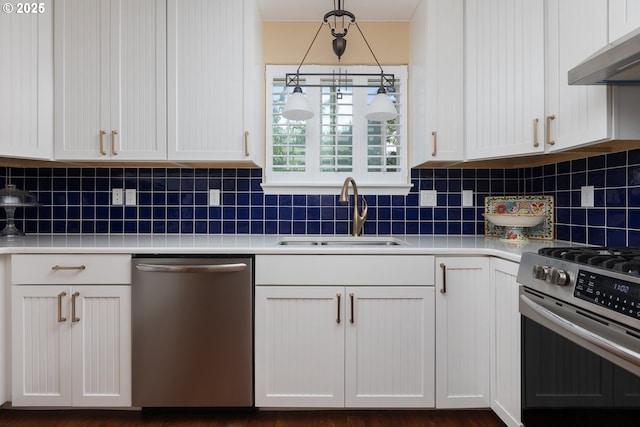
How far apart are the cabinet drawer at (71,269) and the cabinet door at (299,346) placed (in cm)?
67

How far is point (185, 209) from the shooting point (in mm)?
2350

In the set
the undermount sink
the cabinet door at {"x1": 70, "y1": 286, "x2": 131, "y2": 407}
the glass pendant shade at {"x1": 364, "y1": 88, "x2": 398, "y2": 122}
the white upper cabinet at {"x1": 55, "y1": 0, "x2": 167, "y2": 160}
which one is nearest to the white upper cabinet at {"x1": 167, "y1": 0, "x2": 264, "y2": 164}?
the white upper cabinet at {"x1": 55, "y1": 0, "x2": 167, "y2": 160}

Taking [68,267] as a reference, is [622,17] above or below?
above

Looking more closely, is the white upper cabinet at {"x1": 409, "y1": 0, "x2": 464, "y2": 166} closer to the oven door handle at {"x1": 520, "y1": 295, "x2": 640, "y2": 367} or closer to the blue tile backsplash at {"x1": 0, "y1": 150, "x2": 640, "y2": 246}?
the blue tile backsplash at {"x1": 0, "y1": 150, "x2": 640, "y2": 246}

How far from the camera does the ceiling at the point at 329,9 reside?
85.4 inches

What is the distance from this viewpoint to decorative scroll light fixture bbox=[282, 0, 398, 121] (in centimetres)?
205

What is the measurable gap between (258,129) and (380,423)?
1.69 m

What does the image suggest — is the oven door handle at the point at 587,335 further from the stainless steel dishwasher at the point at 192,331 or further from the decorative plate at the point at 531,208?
the stainless steel dishwasher at the point at 192,331

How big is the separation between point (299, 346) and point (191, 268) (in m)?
0.62

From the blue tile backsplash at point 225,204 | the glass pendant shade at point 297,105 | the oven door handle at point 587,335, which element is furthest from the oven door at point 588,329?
the glass pendant shade at point 297,105

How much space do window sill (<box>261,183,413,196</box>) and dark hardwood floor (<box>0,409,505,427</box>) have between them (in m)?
1.24

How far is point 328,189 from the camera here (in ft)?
7.72

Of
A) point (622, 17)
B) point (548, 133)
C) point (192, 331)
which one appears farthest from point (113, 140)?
point (622, 17)

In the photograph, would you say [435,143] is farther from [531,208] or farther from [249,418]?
[249,418]
